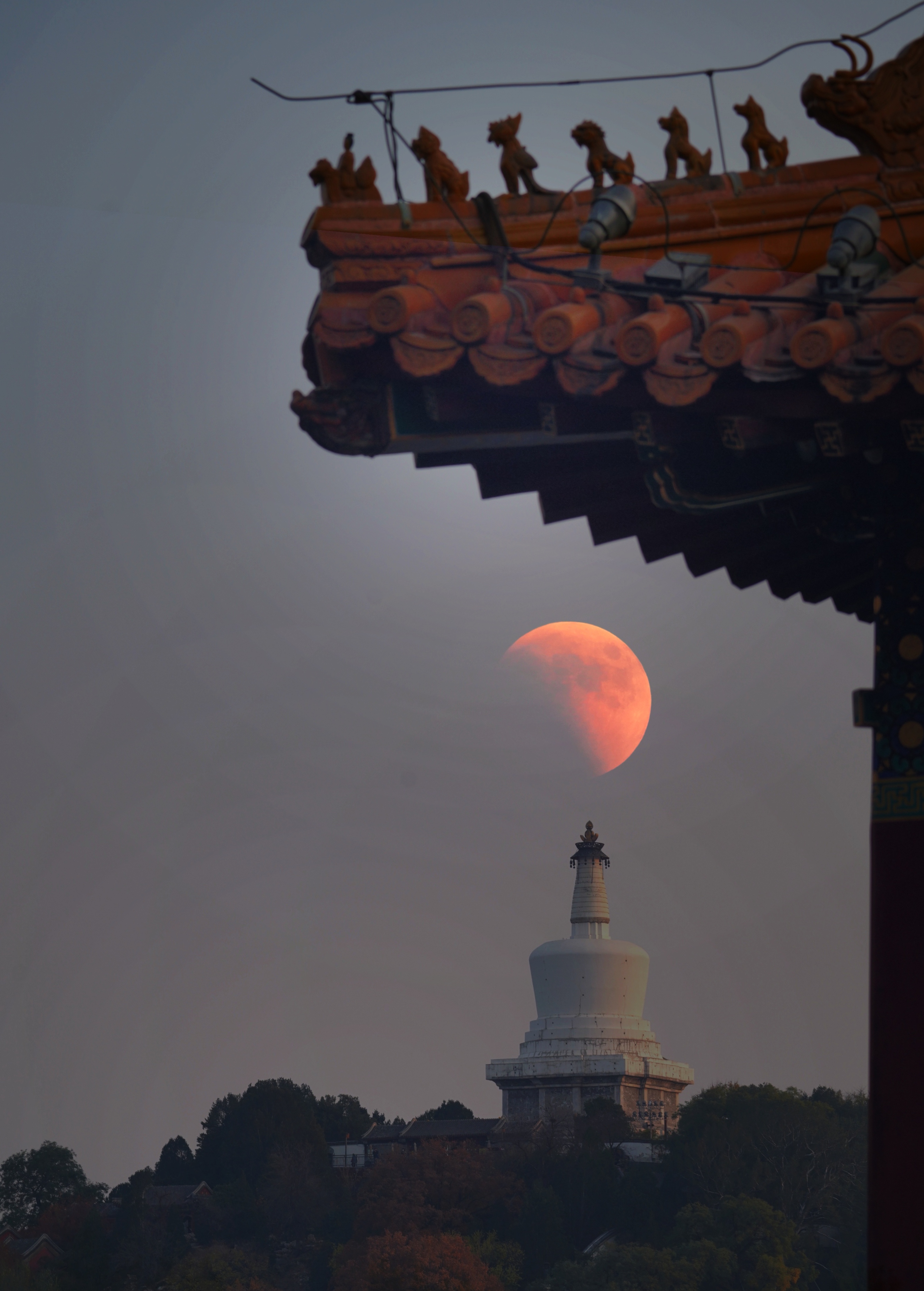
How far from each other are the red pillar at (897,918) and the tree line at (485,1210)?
29544mm

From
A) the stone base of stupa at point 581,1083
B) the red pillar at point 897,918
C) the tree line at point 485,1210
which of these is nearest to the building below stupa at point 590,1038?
the stone base of stupa at point 581,1083

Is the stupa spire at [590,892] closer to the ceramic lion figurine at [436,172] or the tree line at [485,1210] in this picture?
the tree line at [485,1210]

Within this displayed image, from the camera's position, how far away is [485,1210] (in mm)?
43781

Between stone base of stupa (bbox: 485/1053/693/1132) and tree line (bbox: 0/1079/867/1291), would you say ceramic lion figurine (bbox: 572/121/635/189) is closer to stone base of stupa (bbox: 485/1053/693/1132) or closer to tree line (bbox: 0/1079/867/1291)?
tree line (bbox: 0/1079/867/1291)

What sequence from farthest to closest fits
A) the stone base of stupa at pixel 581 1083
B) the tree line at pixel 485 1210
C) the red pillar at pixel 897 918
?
the stone base of stupa at pixel 581 1083 < the tree line at pixel 485 1210 < the red pillar at pixel 897 918

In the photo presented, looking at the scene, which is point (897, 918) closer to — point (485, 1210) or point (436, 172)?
point (436, 172)

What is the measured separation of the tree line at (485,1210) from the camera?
3700 centimetres

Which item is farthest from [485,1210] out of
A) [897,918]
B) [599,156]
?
[599,156]

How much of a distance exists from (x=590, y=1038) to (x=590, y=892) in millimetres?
5764

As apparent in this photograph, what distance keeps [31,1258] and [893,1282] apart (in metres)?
44.4

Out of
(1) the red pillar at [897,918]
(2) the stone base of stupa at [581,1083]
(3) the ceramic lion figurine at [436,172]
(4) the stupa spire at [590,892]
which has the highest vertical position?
(4) the stupa spire at [590,892]

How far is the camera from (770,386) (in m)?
5.96

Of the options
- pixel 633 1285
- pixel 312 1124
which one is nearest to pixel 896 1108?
pixel 633 1285

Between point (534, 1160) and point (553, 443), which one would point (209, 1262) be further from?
point (553, 443)
